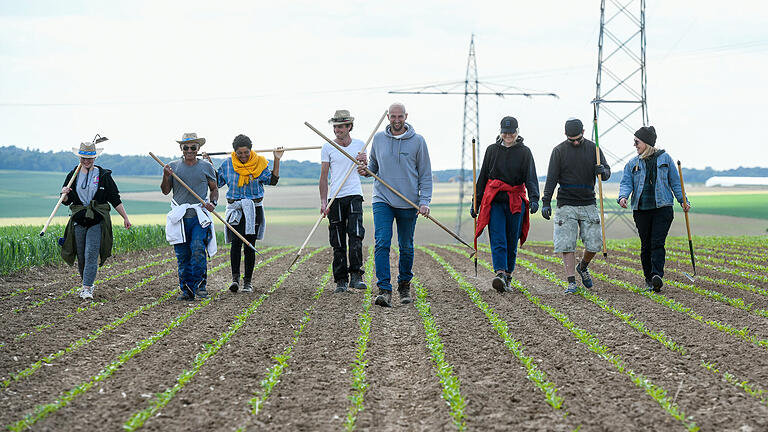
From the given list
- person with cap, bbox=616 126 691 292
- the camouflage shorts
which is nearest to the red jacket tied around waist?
the camouflage shorts

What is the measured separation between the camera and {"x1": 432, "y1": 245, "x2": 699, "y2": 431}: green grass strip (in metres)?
4.74

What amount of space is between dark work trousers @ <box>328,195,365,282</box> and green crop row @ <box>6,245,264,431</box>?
2372 mm

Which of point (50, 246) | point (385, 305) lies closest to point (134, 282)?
Result: point (50, 246)

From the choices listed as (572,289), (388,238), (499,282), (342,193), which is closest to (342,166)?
(342,193)

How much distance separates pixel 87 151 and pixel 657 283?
7.21 meters

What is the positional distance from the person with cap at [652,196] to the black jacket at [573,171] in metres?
0.51

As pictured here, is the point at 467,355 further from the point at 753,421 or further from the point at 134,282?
the point at 134,282

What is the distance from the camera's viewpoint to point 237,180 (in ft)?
32.8

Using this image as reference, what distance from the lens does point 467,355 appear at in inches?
247


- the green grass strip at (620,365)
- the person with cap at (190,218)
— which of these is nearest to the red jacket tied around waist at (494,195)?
the green grass strip at (620,365)

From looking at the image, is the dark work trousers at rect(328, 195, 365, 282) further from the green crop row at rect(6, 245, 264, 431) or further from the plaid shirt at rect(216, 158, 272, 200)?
the green crop row at rect(6, 245, 264, 431)

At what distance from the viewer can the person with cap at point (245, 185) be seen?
9930 mm

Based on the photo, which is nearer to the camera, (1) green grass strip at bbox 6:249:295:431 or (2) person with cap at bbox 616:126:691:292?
(1) green grass strip at bbox 6:249:295:431

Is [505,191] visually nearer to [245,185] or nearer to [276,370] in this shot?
[245,185]
